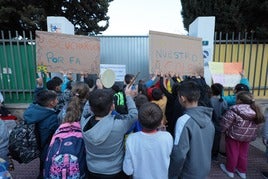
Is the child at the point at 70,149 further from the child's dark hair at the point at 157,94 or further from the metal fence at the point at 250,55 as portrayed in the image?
the metal fence at the point at 250,55

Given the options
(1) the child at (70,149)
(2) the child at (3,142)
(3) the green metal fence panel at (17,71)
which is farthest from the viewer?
(3) the green metal fence panel at (17,71)

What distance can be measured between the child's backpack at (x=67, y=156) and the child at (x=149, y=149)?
1.44 ft

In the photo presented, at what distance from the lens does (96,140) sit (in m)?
1.85

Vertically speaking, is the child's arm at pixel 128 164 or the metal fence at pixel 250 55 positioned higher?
the metal fence at pixel 250 55

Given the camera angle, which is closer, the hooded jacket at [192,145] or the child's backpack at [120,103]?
the hooded jacket at [192,145]

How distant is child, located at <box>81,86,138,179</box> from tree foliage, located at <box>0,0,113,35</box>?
28.9ft

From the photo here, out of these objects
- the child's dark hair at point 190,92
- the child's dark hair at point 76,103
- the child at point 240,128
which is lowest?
the child at point 240,128

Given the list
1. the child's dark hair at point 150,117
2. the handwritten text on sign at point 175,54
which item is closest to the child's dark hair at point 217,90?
the handwritten text on sign at point 175,54

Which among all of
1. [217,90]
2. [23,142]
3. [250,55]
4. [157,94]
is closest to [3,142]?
[23,142]

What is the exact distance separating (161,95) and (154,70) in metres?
0.50

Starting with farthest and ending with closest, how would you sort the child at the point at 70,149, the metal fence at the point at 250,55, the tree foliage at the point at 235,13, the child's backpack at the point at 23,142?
the tree foliage at the point at 235,13 → the metal fence at the point at 250,55 → the child's backpack at the point at 23,142 → the child at the point at 70,149

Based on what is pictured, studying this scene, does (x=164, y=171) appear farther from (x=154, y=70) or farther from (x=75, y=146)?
(x=154, y=70)

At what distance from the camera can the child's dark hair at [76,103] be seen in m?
2.20

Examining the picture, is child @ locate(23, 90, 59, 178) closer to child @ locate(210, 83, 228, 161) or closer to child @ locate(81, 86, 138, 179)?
child @ locate(81, 86, 138, 179)
